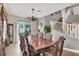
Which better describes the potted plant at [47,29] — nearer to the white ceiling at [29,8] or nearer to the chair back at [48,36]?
the chair back at [48,36]

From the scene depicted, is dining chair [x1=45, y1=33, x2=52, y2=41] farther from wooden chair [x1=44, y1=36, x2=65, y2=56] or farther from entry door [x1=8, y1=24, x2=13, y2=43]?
entry door [x1=8, y1=24, x2=13, y2=43]

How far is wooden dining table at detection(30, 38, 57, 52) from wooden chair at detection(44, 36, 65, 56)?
5 centimetres

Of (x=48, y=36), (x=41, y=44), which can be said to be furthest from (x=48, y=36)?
(x=41, y=44)

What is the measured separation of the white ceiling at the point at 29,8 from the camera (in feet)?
6.56

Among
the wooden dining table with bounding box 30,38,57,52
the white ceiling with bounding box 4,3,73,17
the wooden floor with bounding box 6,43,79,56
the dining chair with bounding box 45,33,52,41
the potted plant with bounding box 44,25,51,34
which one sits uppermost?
the white ceiling with bounding box 4,3,73,17

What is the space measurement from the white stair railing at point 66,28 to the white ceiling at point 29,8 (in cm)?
18

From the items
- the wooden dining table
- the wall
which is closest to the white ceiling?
the wall

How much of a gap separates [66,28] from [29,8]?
527 mm

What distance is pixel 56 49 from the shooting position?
2023 millimetres

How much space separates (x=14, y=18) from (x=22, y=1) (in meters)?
0.24

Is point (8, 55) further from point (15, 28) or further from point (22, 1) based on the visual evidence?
point (22, 1)

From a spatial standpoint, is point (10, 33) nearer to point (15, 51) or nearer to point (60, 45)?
point (15, 51)

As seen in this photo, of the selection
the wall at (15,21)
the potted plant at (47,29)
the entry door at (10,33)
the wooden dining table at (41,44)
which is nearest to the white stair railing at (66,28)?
the potted plant at (47,29)

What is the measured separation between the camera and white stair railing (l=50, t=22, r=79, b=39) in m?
1.99
